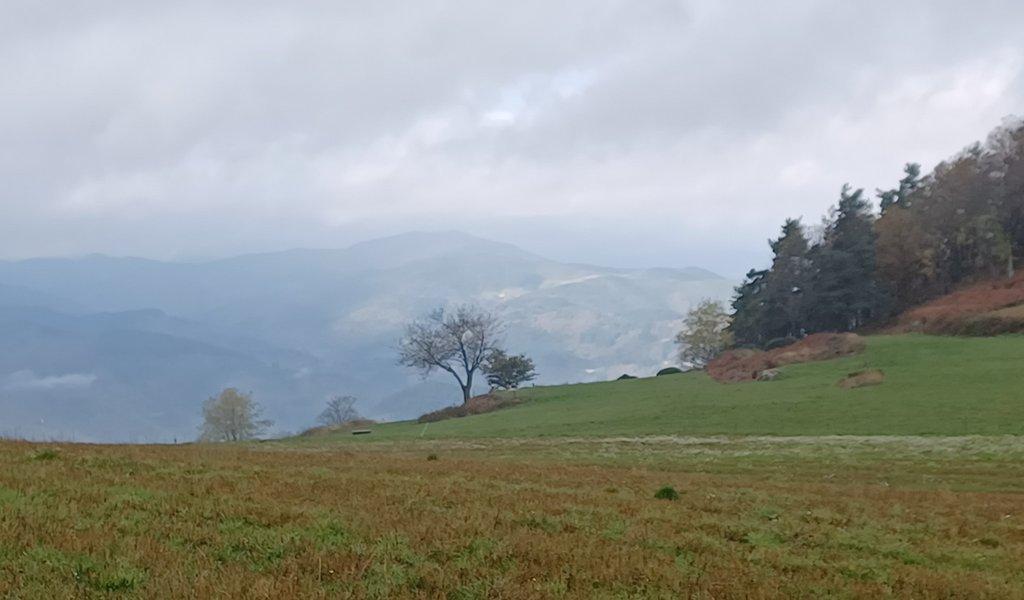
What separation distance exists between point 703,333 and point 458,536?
12494cm

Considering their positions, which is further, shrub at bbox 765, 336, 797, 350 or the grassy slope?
shrub at bbox 765, 336, 797, 350

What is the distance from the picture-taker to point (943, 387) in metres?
55.6

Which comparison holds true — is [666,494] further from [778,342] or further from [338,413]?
[338,413]

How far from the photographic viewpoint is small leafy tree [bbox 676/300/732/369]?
132 metres

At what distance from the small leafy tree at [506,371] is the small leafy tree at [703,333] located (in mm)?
26149

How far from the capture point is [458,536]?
11195 millimetres

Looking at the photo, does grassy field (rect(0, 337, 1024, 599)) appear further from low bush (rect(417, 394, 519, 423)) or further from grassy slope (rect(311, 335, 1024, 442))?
low bush (rect(417, 394, 519, 423))

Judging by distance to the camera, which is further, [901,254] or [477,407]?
[901,254]

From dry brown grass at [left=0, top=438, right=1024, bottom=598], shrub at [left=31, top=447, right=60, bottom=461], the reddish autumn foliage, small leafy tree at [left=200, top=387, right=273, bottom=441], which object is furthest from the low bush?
shrub at [left=31, top=447, right=60, bottom=461]

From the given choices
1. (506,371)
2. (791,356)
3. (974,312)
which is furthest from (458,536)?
(506,371)

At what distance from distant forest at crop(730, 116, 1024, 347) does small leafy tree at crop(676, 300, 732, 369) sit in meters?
17.1

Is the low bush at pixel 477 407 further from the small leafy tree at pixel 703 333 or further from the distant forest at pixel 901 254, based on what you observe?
the small leafy tree at pixel 703 333

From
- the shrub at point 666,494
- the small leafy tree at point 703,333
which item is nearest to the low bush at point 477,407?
the small leafy tree at point 703,333

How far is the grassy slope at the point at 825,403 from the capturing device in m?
46.7
